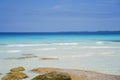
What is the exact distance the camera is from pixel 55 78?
10203 millimetres

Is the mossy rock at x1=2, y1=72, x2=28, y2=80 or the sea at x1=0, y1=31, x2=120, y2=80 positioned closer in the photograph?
the mossy rock at x1=2, y1=72, x2=28, y2=80

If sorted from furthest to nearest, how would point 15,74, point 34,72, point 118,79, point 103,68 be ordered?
point 103,68, point 34,72, point 15,74, point 118,79

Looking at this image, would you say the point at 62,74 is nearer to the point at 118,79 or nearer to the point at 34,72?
the point at 118,79

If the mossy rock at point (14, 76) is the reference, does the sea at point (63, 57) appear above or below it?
below

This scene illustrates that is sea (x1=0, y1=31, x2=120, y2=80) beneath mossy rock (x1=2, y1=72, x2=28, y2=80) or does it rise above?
beneath

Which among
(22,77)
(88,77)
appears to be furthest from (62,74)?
(22,77)

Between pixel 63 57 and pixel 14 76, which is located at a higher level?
pixel 14 76

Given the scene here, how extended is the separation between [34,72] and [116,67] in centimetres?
523

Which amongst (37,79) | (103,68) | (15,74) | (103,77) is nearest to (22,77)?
(15,74)

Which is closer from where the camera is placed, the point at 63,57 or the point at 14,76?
the point at 14,76

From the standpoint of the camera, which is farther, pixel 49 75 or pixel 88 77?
pixel 88 77

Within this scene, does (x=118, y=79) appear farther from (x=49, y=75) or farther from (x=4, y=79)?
(x=4, y=79)

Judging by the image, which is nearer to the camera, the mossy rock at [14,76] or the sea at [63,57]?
the mossy rock at [14,76]

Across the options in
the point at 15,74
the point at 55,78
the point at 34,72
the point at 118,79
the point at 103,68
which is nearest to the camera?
the point at 55,78
